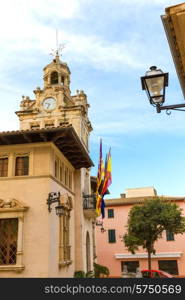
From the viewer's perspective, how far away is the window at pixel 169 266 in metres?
34.2

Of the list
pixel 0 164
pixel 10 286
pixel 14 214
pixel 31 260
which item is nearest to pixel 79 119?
pixel 0 164

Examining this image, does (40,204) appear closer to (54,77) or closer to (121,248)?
(54,77)

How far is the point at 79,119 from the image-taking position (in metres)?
22.6

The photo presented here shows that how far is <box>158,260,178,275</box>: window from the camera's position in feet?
112

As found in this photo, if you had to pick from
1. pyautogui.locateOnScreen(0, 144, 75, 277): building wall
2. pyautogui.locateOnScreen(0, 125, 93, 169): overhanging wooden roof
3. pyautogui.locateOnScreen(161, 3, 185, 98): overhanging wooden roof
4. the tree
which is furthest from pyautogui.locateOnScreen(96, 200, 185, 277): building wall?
pyautogui.locateOnScreen(161, 3, 185, 98): overhanging wooden roof

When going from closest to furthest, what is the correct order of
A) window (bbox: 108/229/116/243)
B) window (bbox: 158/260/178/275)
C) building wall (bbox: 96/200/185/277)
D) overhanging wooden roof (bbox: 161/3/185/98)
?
overhanging wooden roof (bbox: 161/3/185/98), window (bbox: 158/260/178/275), building wall (bbox: 96/200/185/277), window (bbox: 108/229/116/243)

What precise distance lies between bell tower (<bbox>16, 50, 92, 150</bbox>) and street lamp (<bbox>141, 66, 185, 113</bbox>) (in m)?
16.6

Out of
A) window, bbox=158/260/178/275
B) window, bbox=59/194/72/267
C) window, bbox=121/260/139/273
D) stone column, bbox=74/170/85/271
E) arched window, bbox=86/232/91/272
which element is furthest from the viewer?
window, bbox=121/260/139/273

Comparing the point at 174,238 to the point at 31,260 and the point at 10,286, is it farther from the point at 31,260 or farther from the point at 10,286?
the point at 10,286

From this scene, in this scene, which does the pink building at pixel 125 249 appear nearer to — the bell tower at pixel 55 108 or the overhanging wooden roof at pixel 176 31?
the bell tower at pixel 55 108

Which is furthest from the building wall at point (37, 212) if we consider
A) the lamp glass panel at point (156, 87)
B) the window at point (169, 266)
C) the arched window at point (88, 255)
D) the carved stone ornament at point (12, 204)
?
the window at point (169, 266)

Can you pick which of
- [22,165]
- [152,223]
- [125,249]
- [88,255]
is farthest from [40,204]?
[125,249]

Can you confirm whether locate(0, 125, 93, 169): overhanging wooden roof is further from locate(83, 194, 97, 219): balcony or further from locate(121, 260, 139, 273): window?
locate(121, 260, 139, 273): window

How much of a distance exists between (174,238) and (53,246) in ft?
82.0
